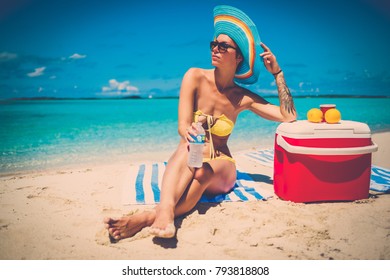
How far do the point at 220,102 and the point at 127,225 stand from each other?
4.83 ft

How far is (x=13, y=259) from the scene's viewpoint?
6.64 ft

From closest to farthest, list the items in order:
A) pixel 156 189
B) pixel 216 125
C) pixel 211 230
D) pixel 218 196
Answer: pixel 211 230 < pixel 216 125 < pixel 218 196 < pixel 156 189

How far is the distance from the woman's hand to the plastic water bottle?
41.8 inches

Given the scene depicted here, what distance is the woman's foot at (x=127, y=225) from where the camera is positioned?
214 centimetres

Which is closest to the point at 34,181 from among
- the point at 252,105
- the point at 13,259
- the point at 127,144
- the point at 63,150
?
the point at 13,259

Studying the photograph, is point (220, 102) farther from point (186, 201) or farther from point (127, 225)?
point (127, 225)

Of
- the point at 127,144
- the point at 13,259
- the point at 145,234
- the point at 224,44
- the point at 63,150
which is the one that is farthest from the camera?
the point at 127,144

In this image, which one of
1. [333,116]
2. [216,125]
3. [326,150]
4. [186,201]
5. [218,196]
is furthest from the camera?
[218,196]

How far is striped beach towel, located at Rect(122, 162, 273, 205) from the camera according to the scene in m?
3.07

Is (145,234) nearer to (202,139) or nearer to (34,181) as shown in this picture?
(202,139)

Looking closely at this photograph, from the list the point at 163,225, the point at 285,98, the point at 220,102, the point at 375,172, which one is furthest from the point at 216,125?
the point at 375,172

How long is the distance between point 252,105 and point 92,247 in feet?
6.56

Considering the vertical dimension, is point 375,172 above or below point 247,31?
below

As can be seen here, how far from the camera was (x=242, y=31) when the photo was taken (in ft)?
9.18
